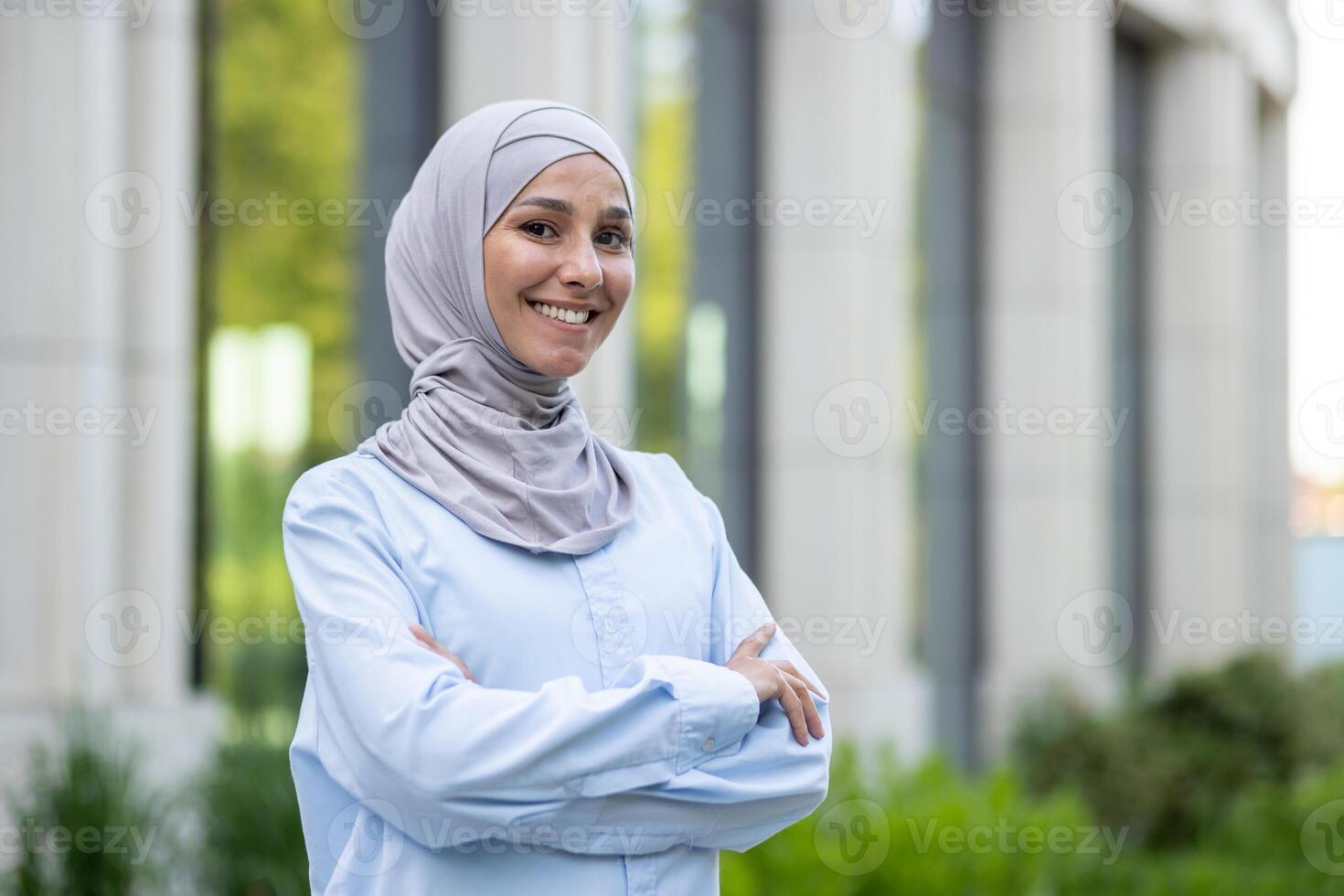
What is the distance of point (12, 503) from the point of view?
5855 mm

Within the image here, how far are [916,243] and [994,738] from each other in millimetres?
3677

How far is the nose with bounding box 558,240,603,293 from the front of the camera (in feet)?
7.09

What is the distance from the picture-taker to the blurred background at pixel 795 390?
587cm

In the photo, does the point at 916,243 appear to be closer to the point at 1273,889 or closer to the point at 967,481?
the point at 967,481

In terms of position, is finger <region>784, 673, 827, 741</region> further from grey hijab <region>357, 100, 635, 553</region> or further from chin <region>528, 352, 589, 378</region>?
chin <region>528, 352, 589, 378</region>

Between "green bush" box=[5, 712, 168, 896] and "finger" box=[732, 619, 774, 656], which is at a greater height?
"finger" box=[732, 619, 774, 656]

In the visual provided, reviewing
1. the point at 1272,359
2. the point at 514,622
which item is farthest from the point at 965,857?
the point at 1272,359

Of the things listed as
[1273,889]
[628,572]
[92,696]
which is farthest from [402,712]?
[1273,889]

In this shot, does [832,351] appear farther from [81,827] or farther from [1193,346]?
[1193,346]

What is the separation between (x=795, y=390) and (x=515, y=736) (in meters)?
7.04

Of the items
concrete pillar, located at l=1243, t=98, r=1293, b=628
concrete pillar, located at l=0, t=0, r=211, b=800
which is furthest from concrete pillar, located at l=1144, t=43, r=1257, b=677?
concrete pillar, located at l=0, t=0, r=211, b=800

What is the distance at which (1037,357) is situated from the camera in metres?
11.2

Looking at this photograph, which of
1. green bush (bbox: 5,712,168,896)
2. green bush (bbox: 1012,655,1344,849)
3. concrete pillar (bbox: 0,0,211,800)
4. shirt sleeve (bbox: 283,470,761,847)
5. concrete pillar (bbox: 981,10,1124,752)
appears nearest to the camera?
shirt sleeve (bbox: 283,470,761,847)

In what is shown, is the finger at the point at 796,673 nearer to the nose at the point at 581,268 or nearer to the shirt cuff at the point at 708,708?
the shirt cuff at the point at 708,708
